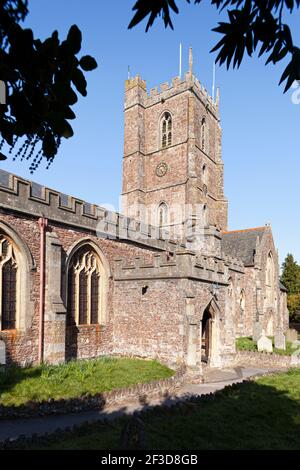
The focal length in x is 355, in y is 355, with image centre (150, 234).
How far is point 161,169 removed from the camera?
3244cm

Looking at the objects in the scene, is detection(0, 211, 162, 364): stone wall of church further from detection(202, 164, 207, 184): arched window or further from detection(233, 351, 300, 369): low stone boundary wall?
detection(202, 164, 207, 184): arched window

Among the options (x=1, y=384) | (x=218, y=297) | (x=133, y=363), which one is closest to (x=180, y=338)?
(x=133, y=363)

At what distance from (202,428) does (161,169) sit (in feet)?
88.9

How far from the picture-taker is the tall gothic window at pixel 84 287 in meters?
14.7

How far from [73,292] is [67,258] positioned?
157 centimetres

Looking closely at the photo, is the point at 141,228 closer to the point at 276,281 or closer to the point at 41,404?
the point at 41,404

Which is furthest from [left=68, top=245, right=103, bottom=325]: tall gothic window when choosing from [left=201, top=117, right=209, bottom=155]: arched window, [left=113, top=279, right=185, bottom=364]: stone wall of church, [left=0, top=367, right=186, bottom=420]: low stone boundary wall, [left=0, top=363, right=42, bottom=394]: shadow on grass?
[left=201, top=117, right=209, bottom=155]: arched window

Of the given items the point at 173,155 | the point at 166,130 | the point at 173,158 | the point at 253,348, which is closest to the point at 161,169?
the point at 173,158

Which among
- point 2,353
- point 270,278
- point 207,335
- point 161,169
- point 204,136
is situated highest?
point 204,136

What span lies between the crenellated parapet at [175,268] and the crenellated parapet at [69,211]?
174cm

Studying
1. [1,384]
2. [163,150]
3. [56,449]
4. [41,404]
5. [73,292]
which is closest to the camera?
[56,449]

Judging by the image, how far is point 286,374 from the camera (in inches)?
567

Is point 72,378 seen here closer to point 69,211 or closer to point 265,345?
point 69,211

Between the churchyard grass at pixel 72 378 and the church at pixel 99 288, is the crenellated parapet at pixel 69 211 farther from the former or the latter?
the churchyard grass at pixel 72 378
